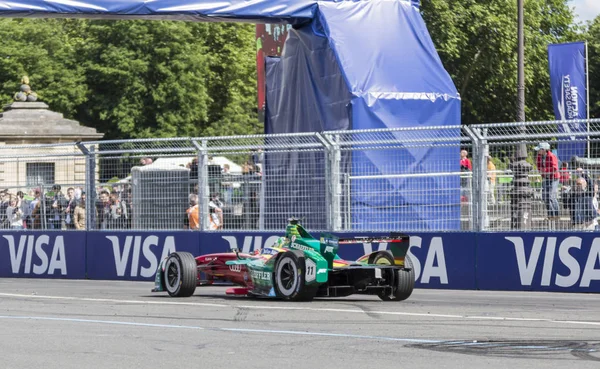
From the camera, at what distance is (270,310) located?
1159 centimetres

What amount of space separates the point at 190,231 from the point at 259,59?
37.8 feet

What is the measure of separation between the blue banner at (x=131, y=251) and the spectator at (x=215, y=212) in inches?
13.2

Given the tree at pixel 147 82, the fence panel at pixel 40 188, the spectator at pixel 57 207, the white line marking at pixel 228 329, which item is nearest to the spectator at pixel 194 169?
the fence panel at pixel 40 188

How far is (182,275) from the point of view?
1352 centimetres

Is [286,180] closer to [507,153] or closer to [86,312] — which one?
[507,153]

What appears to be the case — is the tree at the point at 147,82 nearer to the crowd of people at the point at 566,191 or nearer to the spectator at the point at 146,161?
the spectator at the point at 146,161

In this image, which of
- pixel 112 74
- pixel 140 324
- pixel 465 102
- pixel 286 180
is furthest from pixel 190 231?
pixel 112 74

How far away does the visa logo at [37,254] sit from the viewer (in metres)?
19.5

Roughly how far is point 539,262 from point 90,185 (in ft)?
25.8

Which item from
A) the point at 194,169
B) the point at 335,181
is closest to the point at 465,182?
the point at 335,181

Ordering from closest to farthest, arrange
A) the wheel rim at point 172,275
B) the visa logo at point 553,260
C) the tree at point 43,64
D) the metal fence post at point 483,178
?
the wheel rim at point 172,275 → the visa logo at point 553,260 → the metal fence post at point 483,178 → the tree at point 43,64

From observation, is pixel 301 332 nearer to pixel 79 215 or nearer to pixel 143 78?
pixel 79 215

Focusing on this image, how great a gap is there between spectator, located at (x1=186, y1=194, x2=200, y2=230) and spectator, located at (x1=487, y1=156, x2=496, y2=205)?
16.3 feet

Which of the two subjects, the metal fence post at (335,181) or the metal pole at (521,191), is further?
the metal fence post at (335,181)
